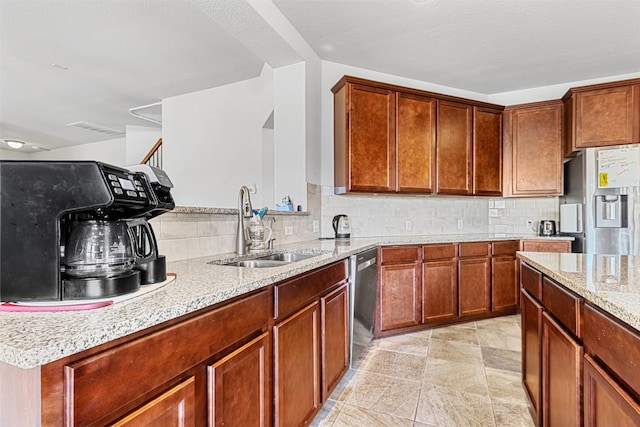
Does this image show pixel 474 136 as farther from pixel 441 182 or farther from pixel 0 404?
pixel 0 404

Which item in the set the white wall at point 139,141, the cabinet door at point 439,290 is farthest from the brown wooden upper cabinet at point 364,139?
the white wall at point 139,141

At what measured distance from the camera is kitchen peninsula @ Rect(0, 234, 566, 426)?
0.61 metres

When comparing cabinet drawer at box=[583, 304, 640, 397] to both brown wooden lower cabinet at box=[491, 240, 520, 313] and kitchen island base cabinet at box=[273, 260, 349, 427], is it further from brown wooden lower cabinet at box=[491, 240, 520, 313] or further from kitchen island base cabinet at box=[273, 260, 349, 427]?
brown wooden lower cabinet at box=[491, 240, 520, 313]

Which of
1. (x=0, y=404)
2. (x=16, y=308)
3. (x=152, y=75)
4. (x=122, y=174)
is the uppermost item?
(x=152, y=75)

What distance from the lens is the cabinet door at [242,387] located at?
3.33 feet

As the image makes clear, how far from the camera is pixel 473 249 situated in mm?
3311

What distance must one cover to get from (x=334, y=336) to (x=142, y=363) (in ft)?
4.34

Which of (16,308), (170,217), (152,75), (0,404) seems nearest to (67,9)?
(152,75)

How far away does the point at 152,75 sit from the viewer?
12.8 feet

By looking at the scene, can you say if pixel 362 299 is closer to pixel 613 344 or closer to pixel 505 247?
pixel 613 344

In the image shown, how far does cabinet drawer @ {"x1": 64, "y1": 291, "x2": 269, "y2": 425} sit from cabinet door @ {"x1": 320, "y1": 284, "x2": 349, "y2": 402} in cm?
77

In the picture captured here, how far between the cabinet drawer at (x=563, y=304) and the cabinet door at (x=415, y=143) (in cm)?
196

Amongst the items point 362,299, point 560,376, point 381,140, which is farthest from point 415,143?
point 560,376

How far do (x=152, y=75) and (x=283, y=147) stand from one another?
198 cm
